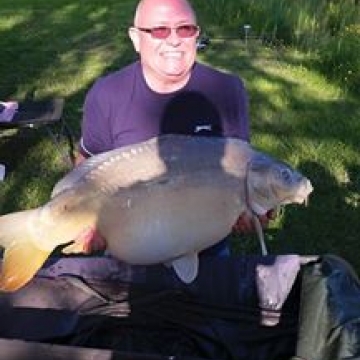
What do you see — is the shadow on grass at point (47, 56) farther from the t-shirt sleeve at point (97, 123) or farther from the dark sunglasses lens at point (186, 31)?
the dark sunglasses lens at point (186, 31)

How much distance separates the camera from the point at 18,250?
224cm

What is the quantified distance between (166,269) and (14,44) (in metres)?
7.24

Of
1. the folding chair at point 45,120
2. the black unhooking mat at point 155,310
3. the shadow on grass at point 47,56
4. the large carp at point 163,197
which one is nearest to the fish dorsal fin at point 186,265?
the large carp at point 163,197

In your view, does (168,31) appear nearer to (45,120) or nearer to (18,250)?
(18,250)

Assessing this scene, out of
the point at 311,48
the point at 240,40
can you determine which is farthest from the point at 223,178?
the point at 240,40

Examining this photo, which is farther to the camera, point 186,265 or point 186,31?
point 186,31

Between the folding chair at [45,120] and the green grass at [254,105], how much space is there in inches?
4.2

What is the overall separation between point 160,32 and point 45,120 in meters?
3.08

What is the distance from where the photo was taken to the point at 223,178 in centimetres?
242

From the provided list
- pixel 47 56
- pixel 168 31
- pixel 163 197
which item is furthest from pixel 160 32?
pixel 47 56

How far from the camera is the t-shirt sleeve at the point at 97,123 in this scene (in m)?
2.85

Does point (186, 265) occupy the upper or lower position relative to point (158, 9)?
lower

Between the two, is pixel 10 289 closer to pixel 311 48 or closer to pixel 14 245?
pixel 14 245

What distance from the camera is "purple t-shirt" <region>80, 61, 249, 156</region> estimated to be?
2.80 meters
